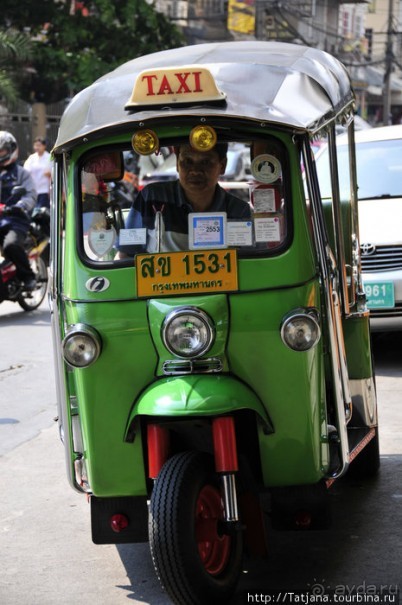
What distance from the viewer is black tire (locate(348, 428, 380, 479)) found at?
5871 mm

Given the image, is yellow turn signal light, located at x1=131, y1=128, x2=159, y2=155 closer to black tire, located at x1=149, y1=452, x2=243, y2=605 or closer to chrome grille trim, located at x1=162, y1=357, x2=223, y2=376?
chrome grille trim, located at x1=162, y1=357, x2=223, y2=376

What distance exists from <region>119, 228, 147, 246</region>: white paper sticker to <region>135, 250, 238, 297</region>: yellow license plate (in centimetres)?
18

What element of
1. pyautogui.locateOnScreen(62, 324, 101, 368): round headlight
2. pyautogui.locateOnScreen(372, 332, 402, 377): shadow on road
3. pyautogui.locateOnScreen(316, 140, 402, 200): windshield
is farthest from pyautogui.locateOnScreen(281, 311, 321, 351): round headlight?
pyautogui.locateOnScreen(316, 140, 402, 200): windshield

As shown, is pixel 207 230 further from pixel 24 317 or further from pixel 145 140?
pixel 24 317

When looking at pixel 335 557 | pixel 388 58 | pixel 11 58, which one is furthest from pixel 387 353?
pixel 388 58

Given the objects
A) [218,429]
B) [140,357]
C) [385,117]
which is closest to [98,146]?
[140,357]

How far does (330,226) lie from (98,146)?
1.48 meters

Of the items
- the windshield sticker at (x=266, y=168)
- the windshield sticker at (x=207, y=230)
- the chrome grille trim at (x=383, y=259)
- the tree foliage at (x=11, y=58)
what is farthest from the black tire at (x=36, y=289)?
the tree foliage at (x=11, y=58)

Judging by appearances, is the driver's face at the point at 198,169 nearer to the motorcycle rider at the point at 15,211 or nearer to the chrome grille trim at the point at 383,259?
the chrome grille trim at the point at 383,259

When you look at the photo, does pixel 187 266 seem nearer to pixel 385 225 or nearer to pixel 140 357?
pixel 140 357

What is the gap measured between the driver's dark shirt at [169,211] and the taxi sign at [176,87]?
1.67 ft

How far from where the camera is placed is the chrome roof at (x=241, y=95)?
438 cm

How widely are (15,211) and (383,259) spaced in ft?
15.8

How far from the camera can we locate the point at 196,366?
4367mm
